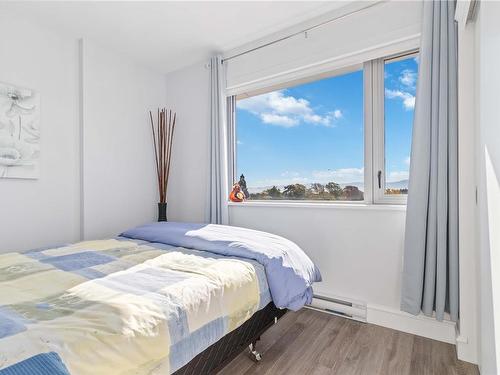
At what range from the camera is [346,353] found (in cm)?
168

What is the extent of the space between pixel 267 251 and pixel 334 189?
1.12 meters

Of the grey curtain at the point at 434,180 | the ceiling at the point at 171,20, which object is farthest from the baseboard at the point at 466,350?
the ceiling at the point at 171,20

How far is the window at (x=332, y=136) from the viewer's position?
2.17 m

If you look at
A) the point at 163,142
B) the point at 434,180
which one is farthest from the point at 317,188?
the point at 163,142

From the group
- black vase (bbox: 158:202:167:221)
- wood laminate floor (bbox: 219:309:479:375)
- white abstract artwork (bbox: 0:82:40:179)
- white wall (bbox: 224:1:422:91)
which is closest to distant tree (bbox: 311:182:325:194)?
white wall (bbox: 224:1:422:91)

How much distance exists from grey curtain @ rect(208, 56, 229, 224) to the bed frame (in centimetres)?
127

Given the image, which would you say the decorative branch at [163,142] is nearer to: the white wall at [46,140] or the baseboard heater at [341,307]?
the white wall at [46,140]

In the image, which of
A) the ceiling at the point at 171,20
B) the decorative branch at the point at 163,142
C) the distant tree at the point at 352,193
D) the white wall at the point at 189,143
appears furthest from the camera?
the decorative branch at the point at 163,142

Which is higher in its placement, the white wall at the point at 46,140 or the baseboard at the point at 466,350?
the white wall at the point at 46,140

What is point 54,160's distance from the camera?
8.11 ft

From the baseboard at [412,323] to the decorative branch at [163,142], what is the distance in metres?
2.34

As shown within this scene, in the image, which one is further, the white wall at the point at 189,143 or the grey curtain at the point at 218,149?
the white wall at the point at 189,143

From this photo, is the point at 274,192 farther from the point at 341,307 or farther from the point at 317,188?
the point at 341,307

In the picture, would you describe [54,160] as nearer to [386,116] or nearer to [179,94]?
[179,94]
